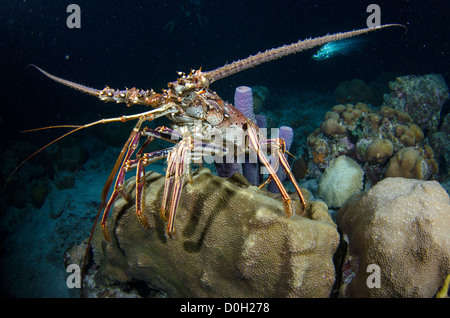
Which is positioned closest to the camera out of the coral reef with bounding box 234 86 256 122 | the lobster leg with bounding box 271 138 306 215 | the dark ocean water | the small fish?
the lobster leg with bounding box 271 138 306 215

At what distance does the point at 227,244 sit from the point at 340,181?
150 inches

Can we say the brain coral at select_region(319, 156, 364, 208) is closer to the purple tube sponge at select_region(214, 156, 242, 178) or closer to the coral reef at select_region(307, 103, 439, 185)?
the coral reef at select_region(307, 103, 439, 185)

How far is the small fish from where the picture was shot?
10.7m

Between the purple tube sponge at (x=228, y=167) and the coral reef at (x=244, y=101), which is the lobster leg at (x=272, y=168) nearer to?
the purple tube sponge at (x=228, y=167)

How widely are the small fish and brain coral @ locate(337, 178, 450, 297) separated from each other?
10313 millimetres

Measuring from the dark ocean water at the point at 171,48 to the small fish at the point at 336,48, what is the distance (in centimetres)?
394

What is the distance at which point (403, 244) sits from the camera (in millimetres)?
1923

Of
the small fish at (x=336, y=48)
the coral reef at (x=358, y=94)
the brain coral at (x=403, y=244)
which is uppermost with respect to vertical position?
the small fish at (x=336, y=48)

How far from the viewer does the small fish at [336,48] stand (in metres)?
10.7

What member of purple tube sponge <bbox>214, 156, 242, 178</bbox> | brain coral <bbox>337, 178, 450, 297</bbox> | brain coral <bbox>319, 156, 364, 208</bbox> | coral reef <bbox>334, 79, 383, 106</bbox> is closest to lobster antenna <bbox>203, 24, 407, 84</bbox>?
brain coral <bbox>337, 178, 450, 297</bbox>

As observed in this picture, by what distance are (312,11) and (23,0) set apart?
21715mm

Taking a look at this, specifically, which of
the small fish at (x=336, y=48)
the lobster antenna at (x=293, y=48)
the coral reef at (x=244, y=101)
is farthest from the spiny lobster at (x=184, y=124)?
the small fish at (x=336, y=48)
